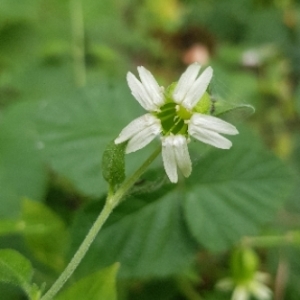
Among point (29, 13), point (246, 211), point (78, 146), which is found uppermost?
point (29, 13)

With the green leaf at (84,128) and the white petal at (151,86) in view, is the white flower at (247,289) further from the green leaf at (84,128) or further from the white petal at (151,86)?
the white petal at (151,86)

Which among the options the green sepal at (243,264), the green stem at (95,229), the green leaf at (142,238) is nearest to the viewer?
the green stem at (95,229)

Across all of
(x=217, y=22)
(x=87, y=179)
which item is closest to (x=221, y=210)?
(x=87, y=179)

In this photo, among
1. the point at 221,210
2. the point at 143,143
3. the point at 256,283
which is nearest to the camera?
the point at 143,143

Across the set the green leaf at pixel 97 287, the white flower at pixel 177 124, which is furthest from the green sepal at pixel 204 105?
the green leaf at pixel 97 287

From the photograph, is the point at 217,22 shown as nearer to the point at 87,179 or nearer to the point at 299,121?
the point at 299,121

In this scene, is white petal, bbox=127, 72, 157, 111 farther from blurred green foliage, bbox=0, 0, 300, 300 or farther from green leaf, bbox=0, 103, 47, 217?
green leaf, bbox=0, 103, 47, 217

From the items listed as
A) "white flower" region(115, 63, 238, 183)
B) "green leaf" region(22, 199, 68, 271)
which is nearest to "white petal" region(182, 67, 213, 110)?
"white flower" region(115, 63, 238, 183)
